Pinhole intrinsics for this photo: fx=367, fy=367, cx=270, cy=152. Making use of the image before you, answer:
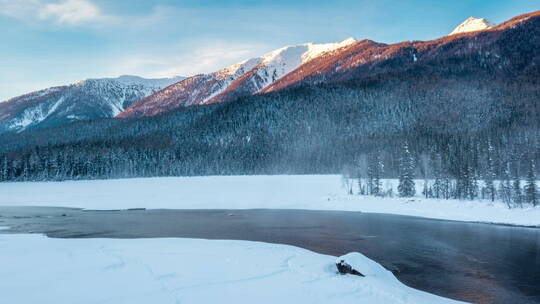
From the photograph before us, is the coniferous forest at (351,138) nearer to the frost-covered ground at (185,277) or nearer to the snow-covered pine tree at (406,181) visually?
the snow-covered pine tree at (406,181)

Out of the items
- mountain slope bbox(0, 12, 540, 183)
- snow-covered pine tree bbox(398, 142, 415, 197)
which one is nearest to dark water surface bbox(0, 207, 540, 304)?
snow-covered pine tree bbox(398, 142, 415, 197)

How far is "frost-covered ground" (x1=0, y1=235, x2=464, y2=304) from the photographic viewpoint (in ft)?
43.2

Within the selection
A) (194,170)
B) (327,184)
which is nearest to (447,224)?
(327,184)

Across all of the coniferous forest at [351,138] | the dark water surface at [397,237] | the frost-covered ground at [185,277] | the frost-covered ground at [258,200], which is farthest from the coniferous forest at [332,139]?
the frost-covered ground at [185,277]

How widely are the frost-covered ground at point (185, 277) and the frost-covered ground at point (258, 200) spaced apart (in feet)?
93.9

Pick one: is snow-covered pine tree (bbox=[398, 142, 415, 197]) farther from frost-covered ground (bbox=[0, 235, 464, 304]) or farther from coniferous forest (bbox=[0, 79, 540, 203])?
frost-covered ground (bbox=[0, 235, 464, 304])

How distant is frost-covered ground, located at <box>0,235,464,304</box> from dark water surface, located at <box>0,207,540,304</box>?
3166 mm

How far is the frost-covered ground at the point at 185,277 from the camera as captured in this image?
43.2 ft

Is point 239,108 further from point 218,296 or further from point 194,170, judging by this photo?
point 218,296

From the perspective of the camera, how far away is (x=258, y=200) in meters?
59.4

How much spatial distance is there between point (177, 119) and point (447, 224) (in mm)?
168051

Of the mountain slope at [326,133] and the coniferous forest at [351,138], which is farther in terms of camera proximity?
the mountain slope at [326,133]

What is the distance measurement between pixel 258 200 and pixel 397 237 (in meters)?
33.0

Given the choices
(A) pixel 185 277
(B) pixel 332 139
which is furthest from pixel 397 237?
(B) pixel 332 139
